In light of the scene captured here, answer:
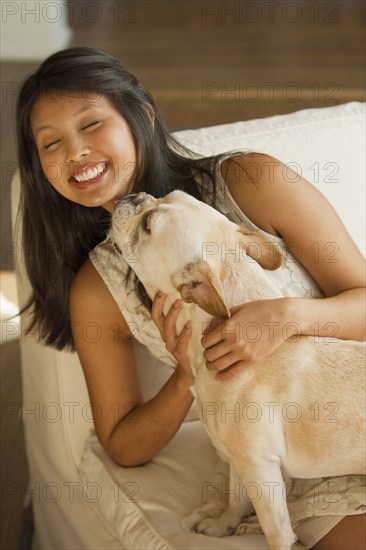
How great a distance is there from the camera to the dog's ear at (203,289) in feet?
3.96

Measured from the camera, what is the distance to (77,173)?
149 centimetres

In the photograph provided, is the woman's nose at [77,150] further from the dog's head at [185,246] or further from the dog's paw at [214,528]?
the dog's paw at [214,528]

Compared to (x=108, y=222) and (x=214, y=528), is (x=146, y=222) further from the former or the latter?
(x=214, y=528)

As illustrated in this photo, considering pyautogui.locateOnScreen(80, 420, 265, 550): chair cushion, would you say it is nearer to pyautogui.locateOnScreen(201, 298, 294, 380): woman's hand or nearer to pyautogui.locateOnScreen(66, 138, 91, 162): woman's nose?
pyautogui.locateOnScreen(201, 298, 294, 380): woman's hand

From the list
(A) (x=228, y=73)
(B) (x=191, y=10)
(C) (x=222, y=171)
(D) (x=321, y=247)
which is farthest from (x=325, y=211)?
(B) (x=191, y=10)

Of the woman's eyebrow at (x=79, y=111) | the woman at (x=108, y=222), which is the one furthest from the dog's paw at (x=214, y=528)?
the woman's eyebrow at (x=79, y=111)

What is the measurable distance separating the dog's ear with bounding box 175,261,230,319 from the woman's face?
1.00 feet

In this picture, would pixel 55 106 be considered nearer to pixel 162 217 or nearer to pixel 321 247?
pixel 162 217

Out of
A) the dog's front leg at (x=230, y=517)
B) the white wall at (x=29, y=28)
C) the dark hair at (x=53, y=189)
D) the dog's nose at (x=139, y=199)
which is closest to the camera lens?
the dog's nose at (x=139, y=199)

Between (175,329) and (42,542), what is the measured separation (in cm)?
89

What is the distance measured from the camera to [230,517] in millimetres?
1458

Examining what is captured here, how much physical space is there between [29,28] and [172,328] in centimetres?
366

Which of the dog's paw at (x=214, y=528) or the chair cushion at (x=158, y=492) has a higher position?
the dog's paw at (x=214, y=528)

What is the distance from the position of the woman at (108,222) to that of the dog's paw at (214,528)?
0.15 metres
